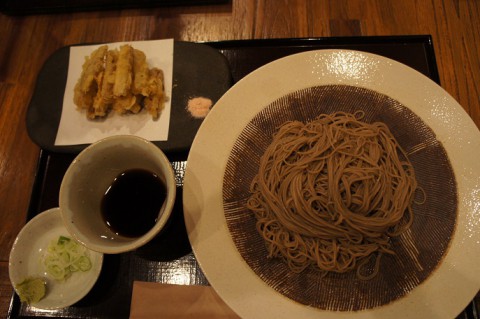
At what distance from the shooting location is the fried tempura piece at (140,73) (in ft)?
6.77

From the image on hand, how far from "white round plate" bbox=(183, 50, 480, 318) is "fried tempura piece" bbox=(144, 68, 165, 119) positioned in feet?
1.52

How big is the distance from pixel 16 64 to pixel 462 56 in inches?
129

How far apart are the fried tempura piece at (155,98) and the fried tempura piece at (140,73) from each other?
1.4 inches

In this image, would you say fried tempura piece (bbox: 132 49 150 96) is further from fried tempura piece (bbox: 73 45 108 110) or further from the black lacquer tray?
the black lacquer tray

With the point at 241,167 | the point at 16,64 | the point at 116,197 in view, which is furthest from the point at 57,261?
the point at 16,64

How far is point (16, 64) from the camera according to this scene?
257 centimetres

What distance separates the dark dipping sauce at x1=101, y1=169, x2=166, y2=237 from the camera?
1705mm

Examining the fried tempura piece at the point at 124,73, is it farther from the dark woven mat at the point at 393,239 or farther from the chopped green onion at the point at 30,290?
the chopped green onion at the point at 30,290

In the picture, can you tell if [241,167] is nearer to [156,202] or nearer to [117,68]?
[156,202]

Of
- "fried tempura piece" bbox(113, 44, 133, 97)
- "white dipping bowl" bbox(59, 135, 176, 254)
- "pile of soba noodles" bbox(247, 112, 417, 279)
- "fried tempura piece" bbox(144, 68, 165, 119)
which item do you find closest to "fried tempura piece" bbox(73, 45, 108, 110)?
"fried tempura piece" bbox(113, 44, 133, 97)

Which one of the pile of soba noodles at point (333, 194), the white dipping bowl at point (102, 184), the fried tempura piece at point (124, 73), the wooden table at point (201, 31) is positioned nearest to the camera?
the white dipping bowl at point (102, 184)

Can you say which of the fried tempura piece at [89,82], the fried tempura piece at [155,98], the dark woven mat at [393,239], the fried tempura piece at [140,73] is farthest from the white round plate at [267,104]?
the fried tempura piece at [89,82]

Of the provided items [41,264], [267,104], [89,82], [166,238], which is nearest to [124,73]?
[89,82]

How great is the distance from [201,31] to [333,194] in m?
1.65
